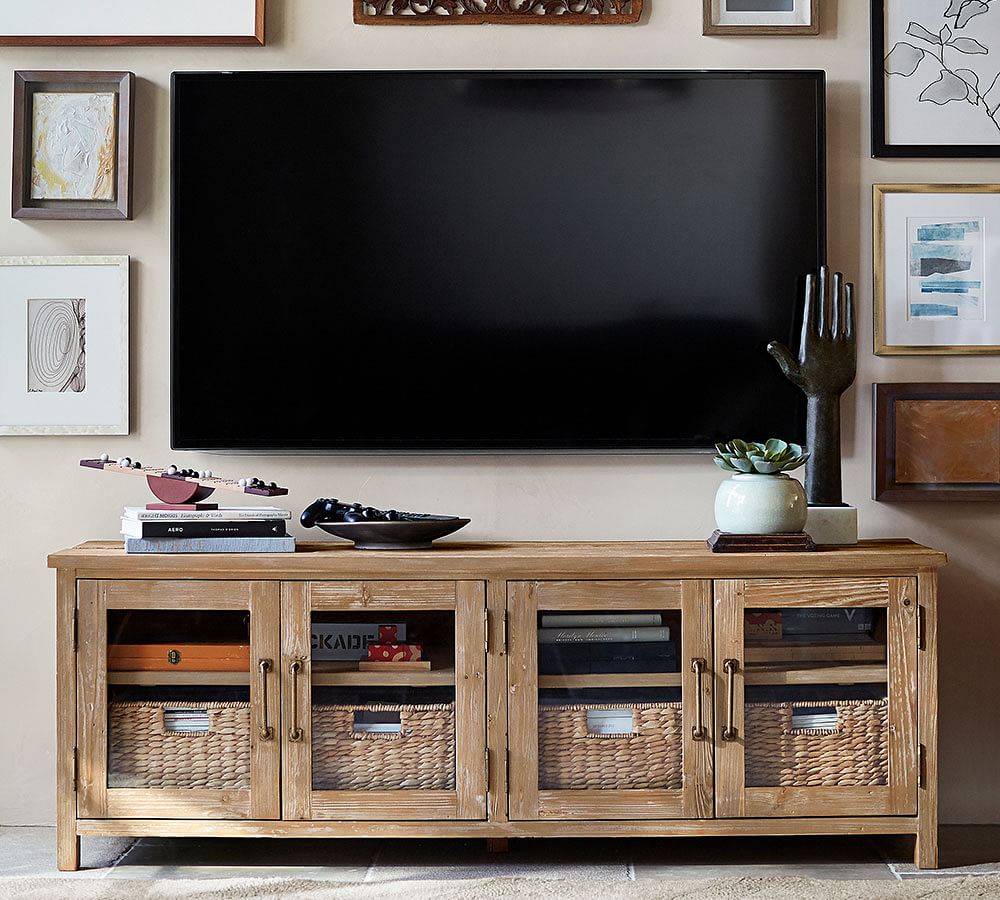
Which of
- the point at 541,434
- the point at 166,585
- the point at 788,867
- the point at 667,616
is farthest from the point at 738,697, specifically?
the point at 166,585

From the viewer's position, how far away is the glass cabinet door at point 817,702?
7.00 feet

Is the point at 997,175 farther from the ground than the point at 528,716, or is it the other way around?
the point at 997,175

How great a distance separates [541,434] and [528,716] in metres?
0.66

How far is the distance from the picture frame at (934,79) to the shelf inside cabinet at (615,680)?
1324mm

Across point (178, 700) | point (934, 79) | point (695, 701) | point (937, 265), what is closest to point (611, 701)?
point (695, 701)

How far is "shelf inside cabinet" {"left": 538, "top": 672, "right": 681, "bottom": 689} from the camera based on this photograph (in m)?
2.14

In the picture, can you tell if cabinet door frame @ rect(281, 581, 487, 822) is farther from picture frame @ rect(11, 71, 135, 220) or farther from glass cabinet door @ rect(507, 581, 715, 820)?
picture frame @ rect(11, 71, 135, 220)

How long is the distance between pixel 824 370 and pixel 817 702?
73 centimetres

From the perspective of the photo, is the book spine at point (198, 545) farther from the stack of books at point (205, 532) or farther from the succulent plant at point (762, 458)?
the succulent plant at point (762, 458)

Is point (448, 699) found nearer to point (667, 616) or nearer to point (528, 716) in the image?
point (528, 716)

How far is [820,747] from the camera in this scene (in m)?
2.14

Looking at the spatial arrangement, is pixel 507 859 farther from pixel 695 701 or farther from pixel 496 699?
pixel 695 701

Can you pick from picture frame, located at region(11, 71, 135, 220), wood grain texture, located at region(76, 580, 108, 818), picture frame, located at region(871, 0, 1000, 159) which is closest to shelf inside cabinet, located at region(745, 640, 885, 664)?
picture frame, located at region(871, 0, 1000, 159)

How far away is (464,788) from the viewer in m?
2.14
